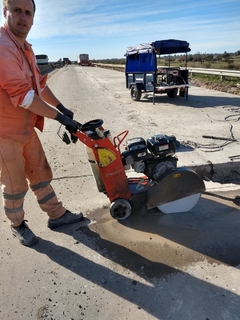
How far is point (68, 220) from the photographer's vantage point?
3.33m

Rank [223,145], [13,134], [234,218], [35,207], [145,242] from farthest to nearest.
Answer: [223,145] < [35,207] < [234,218] < [145,242] < [13,134]

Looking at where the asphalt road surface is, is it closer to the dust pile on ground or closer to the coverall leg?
the coverall leg

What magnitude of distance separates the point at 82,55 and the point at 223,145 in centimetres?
7268

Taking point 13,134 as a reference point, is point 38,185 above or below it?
below

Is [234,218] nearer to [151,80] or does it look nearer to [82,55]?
[151,80]

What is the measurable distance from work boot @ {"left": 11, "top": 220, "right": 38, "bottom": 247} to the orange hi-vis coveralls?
0.07 meters

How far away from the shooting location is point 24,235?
118 inches

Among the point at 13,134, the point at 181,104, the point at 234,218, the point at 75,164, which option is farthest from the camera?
the point at 181,104

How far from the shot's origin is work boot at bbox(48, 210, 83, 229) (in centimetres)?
329

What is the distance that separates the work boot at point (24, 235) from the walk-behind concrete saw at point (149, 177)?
0.91 meters

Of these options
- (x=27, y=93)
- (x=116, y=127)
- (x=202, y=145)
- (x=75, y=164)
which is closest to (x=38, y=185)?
(x=27, y=93)

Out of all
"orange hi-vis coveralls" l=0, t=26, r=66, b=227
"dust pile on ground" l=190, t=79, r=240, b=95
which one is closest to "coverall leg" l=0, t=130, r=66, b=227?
"orange hi-vis coveralls" l=0, t=26, r=66, b=227

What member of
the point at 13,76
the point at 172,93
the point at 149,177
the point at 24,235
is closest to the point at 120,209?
the point at 149,177

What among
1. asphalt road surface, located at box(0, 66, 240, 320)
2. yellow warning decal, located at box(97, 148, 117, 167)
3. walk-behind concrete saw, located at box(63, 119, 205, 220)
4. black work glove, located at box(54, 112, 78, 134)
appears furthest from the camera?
walk-behind concrete saw, located at box(63, 119, 205, 220)
